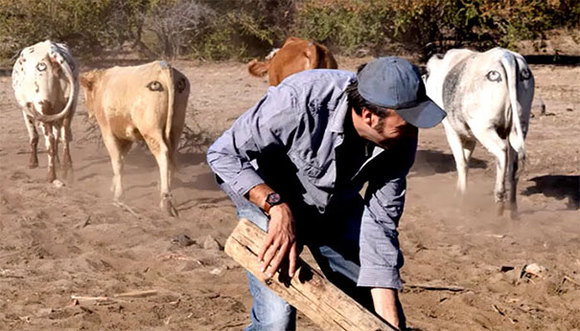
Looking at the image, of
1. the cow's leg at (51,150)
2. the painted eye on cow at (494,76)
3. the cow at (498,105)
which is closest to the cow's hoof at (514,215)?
the cow at (498,105)

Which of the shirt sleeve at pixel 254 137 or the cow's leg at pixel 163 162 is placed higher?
the shirt sleeve at pixel 254 137

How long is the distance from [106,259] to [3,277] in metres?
0.90

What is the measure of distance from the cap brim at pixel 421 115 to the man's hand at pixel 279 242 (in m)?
0.59

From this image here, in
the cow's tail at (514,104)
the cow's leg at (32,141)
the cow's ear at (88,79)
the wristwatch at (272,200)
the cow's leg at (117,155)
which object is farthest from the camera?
the cow's leg at (32,141)

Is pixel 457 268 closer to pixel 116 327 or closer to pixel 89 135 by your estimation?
pixel 116 327

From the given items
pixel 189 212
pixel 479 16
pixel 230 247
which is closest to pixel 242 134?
pixel 230 247

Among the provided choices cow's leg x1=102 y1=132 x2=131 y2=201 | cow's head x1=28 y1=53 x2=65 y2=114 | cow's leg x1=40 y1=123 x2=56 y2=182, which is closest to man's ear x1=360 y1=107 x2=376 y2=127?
cow's leg x1=102 y1=132 x2=131 y2=201

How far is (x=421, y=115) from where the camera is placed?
3428 millimetres

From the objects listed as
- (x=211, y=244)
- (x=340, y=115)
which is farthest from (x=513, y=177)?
(x=340, y=115)

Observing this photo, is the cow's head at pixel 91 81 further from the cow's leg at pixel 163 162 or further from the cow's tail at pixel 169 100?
the cow's leg at pixel 163 162

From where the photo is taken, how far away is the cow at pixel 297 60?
1090 cm

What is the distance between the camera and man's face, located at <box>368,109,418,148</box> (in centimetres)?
347

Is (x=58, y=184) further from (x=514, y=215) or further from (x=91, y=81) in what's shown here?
(x=514, y=215)

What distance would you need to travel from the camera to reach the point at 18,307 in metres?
6.41
